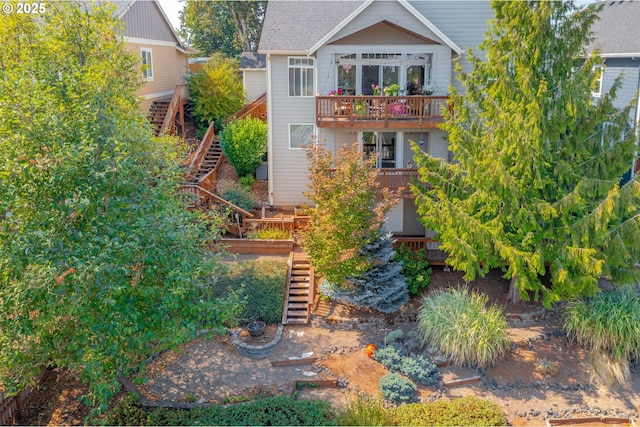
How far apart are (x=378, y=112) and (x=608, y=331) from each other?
32.2ft

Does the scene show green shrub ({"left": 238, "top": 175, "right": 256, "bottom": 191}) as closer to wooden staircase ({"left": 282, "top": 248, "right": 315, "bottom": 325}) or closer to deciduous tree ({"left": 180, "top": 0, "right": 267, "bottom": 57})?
wooden staircase ({"left": 282, "top": 248, "right": 315, "bottom": 325})

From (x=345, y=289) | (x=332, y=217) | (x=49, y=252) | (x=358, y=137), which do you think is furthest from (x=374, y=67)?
(x=49, y=252)

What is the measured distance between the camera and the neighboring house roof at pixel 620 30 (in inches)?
841

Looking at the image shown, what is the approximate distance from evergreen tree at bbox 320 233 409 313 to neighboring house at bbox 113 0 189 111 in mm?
13092

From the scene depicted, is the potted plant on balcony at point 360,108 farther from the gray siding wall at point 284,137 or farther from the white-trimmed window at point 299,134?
the white-trimmed window at point 299,134

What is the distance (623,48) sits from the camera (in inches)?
850

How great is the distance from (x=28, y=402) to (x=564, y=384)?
12.9 m

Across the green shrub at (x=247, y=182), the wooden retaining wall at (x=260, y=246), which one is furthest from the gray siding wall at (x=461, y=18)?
the green shrub at (x=247, y=182)

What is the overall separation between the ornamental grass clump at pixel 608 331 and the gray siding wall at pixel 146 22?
67.2 feet

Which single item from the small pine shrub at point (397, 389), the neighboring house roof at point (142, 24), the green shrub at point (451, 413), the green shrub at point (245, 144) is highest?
the neighboring house roof at point (142, 24)

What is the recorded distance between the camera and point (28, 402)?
11836 mm

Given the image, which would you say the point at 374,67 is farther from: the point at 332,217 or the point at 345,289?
the point at 345,289

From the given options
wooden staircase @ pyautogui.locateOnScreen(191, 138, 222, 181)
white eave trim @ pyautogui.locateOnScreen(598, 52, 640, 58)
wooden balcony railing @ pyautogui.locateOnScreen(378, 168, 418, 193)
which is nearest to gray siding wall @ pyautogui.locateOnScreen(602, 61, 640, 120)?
white eave trim @ pyautogui.locateOnScreen(598, 52, 640, 58)

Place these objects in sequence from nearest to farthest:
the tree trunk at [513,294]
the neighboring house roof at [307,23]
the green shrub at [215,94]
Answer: the tree trunk at [513,294], the neighboring house roof at [307,23], the green shrub at [215,94]
